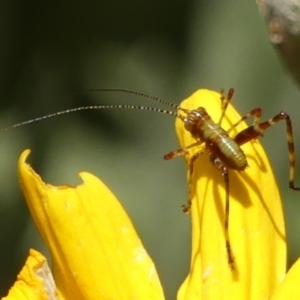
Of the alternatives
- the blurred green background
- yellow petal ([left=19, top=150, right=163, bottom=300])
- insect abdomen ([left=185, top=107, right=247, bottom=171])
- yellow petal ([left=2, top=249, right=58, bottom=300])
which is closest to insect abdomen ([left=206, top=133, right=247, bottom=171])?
insect abdomen ([left=185, top=107, right=247, bottom=171])

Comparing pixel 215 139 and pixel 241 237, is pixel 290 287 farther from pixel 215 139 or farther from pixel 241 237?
pixel 215 139

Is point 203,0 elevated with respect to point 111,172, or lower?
elevated

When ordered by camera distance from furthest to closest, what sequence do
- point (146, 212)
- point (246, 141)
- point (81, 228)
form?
1. point (146, 212)
2. point (246, 141)
3. point (81, 228)

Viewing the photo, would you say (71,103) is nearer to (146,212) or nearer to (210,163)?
(146,212)

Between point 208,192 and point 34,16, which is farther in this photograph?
point 34,16

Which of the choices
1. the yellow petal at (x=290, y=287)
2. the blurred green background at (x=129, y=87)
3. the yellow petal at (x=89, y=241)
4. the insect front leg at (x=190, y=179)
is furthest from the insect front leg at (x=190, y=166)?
the blurred green background at (x=129, y=87)

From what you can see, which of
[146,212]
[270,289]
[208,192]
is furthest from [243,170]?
[146,212]
